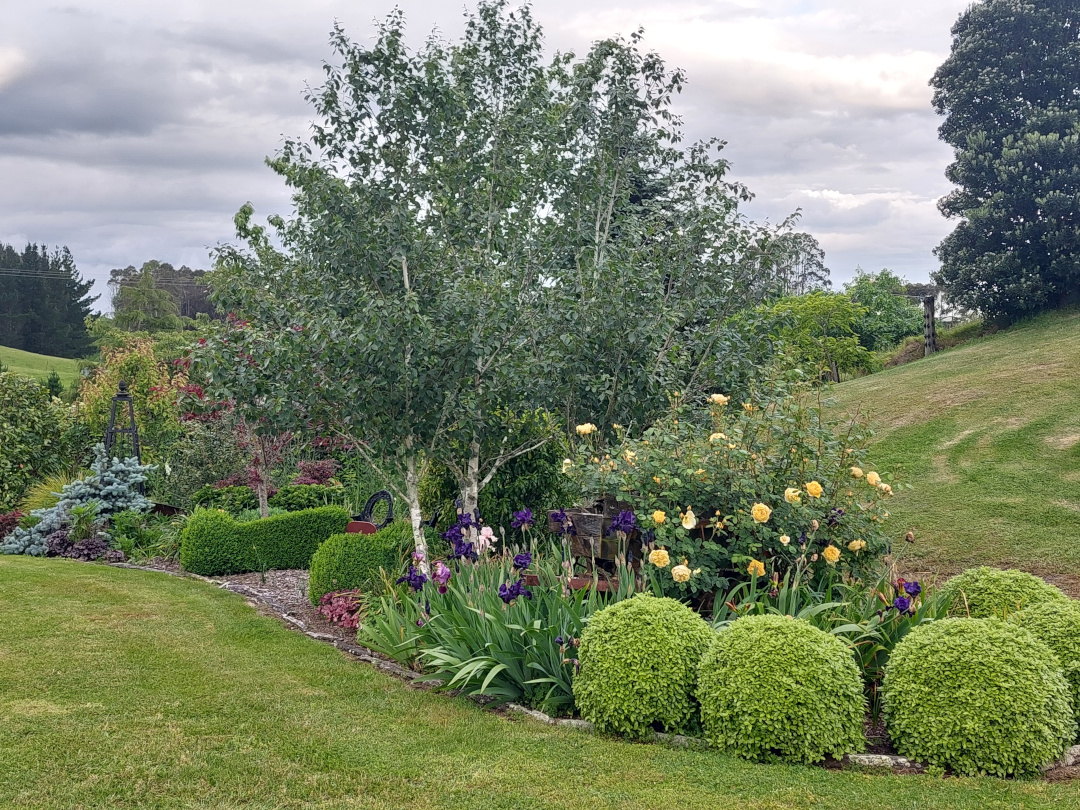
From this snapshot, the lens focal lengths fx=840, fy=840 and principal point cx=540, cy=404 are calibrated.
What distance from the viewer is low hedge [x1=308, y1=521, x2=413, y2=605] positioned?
7461 mm

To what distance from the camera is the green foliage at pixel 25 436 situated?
46.3ft

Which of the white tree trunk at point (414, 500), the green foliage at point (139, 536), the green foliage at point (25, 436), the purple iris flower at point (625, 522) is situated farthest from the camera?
the green foliage at point (25, 436)

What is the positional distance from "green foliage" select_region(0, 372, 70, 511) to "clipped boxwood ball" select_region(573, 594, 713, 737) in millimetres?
13021

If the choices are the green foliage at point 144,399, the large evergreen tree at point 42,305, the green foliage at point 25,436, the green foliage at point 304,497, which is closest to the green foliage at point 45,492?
the green foliage at point 25,436

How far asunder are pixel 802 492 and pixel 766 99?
602 cm

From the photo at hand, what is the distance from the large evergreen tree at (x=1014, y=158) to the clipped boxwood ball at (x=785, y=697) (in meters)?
21.4

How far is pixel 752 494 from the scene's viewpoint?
215 inches

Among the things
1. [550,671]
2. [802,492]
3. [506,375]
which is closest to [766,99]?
[506,375]

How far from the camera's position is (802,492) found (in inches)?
216

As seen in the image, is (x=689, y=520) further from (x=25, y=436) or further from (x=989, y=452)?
(x=25, y=436)

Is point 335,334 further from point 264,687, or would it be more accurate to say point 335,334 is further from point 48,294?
point 48,294

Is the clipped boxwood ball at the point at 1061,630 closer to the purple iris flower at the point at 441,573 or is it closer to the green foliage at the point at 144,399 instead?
the purple iris flower at the point at 441,573

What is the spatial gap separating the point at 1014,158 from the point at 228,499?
68.8 feet

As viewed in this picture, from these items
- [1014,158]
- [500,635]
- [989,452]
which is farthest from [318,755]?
[1014,158]
